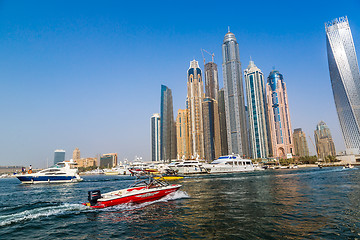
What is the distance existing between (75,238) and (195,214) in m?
9.30

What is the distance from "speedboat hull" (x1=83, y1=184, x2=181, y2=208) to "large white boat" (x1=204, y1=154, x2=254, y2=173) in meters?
68.0

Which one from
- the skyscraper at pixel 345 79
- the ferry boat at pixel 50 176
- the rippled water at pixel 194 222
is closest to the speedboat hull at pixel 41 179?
the ferry boat at pixel 50 176

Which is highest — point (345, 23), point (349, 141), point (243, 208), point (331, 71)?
point (345, 23)

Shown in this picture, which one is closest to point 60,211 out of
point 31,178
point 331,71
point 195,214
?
point 195,214

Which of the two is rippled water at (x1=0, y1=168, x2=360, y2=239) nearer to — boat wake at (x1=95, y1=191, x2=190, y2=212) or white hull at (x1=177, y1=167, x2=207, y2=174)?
boat wake at (x1=95, y1=191, x2=190, y2=212)

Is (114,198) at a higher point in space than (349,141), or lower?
lower

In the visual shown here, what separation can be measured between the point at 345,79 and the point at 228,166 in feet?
439

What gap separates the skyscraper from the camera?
155 meters

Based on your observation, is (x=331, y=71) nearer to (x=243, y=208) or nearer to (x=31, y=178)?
(x=243, y=208)

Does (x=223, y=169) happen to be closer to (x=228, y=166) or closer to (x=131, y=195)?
(x=228, y=166)

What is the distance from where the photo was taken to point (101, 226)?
50.1ft

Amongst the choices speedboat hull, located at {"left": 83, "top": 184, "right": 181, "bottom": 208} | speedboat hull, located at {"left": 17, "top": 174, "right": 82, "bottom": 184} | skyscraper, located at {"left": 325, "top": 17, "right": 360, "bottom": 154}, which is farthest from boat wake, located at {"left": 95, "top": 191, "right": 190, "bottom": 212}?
skyscraper, located at {"left": 325, "top": 17, "right": 360, "bottom": 154}

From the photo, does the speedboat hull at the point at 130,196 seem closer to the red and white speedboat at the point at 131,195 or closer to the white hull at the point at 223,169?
the red and white speedboat at the point at 131,195

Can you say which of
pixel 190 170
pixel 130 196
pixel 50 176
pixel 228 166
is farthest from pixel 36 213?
pixel 228 166
